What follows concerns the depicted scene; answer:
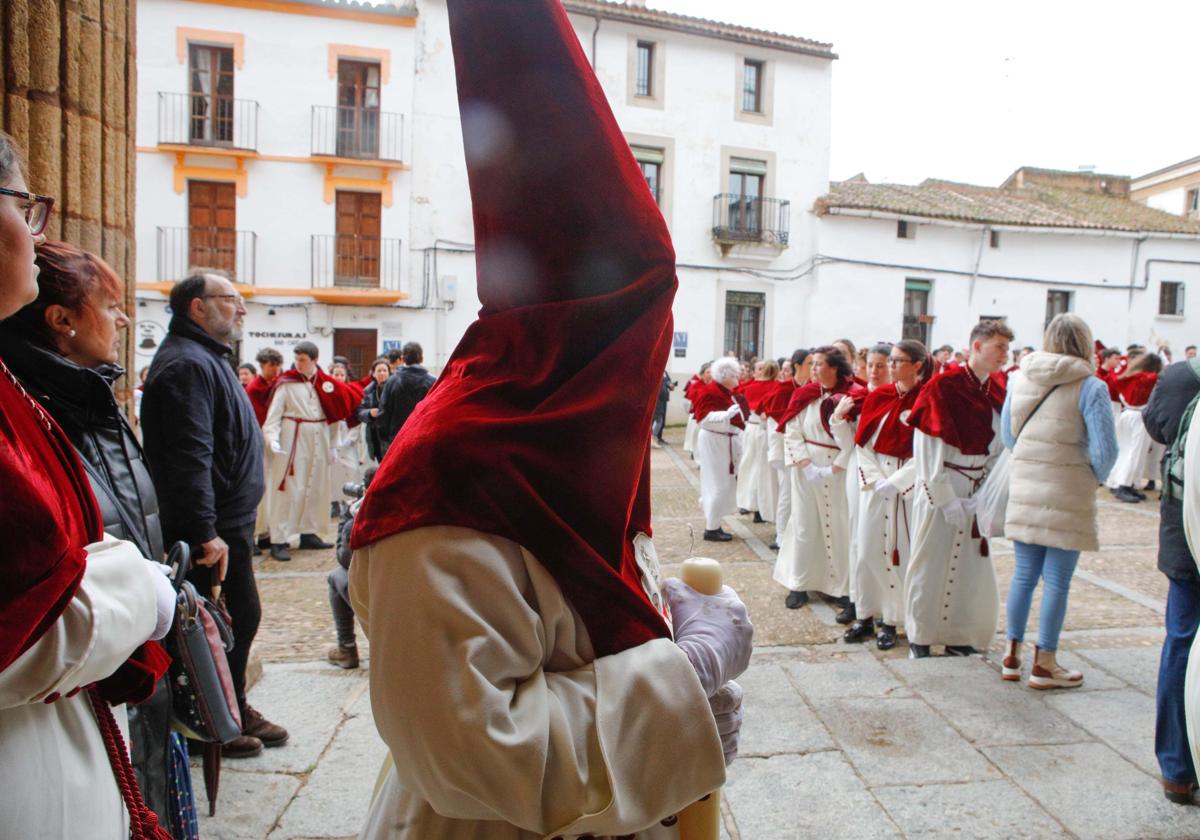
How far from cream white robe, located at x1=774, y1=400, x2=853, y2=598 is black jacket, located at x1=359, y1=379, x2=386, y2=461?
3275mm

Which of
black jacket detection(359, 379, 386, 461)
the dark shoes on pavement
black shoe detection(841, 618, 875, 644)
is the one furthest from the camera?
black jacket detection(359, 379, 386, 461)

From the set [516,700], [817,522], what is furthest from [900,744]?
[516,700]

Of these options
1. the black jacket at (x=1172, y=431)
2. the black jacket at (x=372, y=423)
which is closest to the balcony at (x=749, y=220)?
the black jacket at (x=372, y=423)

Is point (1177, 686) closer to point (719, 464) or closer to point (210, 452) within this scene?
point (210, 452)

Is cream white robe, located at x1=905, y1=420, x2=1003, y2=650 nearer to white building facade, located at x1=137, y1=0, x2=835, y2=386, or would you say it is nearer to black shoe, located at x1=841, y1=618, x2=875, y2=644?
black shoe, located at x1=841, y1=618, x2=875, y2=644

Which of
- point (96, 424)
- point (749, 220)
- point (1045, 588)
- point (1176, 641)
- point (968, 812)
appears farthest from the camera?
point (749, 220)

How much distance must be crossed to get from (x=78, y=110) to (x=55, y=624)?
244cm

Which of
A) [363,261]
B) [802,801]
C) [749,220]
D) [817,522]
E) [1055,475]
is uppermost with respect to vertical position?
[749,220]

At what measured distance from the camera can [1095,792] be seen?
3.20m

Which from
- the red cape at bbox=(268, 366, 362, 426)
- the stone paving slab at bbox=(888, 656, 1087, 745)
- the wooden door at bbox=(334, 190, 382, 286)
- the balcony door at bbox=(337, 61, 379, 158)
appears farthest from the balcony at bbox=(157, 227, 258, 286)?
the stone paving slab at bbox=(888, 656, 1087, 745)

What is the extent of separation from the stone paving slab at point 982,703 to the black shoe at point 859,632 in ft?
1.76

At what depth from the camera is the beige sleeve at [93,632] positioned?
4.18 ft

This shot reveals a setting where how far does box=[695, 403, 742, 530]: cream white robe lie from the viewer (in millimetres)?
8625

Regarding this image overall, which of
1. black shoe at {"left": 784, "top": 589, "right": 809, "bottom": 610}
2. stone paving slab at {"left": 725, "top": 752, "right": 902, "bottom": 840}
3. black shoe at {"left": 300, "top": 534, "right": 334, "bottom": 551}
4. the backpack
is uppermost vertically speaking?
the backpack
